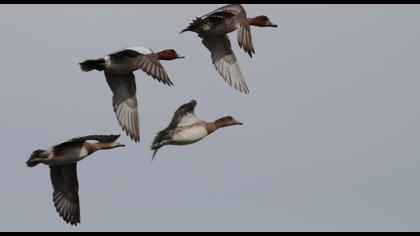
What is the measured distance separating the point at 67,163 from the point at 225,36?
4133 mm

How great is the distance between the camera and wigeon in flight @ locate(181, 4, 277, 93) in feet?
84.0

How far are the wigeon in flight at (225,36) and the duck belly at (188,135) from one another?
1898mm

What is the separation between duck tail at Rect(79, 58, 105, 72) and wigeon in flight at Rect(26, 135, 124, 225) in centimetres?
131

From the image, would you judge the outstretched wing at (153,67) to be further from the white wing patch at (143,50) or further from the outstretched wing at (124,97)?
the outstretched wing at (124,97)

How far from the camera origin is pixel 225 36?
2691 cm

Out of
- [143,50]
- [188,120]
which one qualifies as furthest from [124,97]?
[188,120]

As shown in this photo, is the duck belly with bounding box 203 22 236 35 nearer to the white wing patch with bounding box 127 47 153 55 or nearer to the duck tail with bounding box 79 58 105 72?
the white wing patch with bounding box 127 47 153 55

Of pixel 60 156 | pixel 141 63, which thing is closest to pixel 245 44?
pixel 141 63

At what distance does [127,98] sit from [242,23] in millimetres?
2534

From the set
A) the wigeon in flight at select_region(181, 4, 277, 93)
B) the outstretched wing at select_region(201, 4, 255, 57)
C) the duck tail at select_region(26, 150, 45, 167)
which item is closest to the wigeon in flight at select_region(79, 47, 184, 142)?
the wigeon in flight at select_region(181, 4, 277, 93)

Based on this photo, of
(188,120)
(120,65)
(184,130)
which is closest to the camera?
(184,130)

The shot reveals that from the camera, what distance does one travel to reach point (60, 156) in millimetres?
24453

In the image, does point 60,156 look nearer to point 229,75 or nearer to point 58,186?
point 58,186

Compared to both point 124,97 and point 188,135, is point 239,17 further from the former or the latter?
point 188,135
